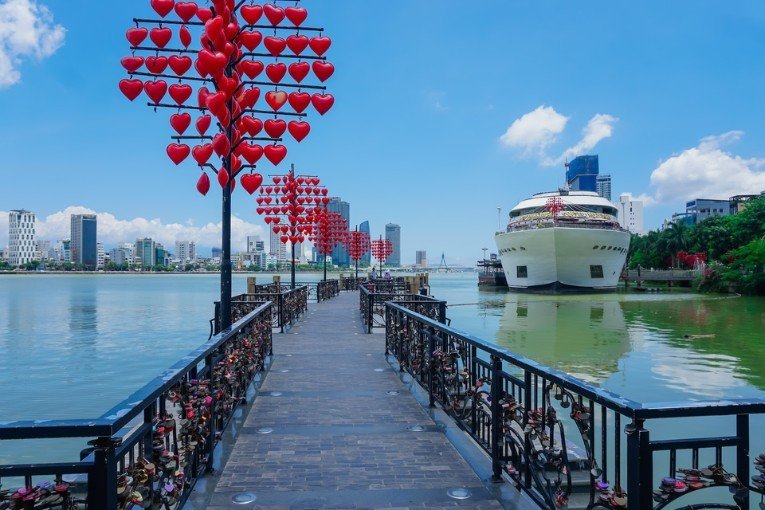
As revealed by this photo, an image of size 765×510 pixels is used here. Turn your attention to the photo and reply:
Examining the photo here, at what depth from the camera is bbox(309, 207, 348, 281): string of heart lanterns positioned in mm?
29972

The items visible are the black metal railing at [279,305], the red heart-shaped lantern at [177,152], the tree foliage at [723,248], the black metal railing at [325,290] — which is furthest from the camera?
the tree foliage at [723,248]

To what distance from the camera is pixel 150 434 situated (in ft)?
10.3

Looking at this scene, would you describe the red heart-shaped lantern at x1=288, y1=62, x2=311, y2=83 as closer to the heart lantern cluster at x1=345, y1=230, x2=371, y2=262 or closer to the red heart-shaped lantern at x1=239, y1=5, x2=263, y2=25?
the red heart-shaped lantern at x1=239, y1=5, x2=263, y2=25

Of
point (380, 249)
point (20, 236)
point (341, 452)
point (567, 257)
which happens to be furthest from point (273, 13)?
point (20, 236)

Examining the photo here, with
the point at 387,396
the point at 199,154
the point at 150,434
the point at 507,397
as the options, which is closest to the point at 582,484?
the point at 507,397

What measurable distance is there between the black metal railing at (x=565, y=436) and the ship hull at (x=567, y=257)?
43.2 meters

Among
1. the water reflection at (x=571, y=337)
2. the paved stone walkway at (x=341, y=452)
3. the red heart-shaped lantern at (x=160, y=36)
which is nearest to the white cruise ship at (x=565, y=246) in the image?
the water reflection at (x=571, y=337)

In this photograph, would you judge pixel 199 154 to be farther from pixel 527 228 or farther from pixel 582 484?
pixel 527 228

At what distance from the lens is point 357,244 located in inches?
1704

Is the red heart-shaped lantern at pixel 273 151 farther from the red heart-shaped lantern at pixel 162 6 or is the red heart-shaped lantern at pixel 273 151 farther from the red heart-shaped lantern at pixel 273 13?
the red heart-shaped lantern at pixel 162 6

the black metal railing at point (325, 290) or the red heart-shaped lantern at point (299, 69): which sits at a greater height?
the red heart-shaped lantern at point (299, 69)

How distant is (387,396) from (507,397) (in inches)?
132

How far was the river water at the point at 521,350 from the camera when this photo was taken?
1224 cm

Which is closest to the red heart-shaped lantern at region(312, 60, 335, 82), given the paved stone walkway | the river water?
the paved stone walkway
